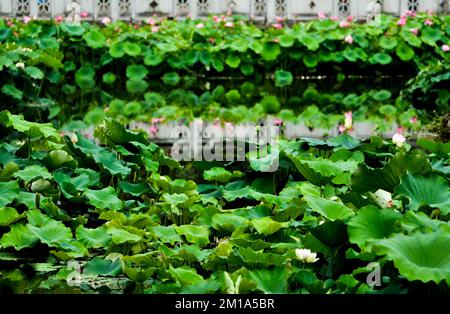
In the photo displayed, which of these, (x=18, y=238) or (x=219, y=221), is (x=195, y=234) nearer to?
(x=219, y=221)

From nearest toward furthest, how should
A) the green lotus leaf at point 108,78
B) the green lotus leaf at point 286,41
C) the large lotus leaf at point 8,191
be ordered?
1. the large lotus leaf at point 8,191
2. the green lotus leaf at point 108,78
3. the green lotus leaf at point 286,41

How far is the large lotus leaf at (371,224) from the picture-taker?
238 cm

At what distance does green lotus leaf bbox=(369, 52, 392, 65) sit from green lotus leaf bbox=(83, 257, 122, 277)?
9.44 m

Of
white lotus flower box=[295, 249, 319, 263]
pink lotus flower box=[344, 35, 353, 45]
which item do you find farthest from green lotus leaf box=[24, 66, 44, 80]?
white lotus flower box=[295, 249, 319, 263]

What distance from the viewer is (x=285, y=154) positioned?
3.95 metres

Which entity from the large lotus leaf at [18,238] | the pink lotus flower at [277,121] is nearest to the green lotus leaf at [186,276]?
the large lotus leaf at [18,238]

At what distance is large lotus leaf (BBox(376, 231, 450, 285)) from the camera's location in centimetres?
204

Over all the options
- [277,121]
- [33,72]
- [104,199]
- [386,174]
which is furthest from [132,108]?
[386,174]

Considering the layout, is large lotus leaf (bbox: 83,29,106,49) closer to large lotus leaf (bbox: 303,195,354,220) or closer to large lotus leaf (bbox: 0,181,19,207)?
large lotus leaf (bbox: 0,181,19,207)

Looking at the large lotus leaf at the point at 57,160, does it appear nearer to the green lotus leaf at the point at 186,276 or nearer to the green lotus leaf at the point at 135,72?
the green lotus leaf at the point at 186,276

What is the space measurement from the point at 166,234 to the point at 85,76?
846cm

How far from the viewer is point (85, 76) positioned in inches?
441

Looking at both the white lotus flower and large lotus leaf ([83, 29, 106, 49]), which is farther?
large lotus leaf ([83, 29, 106, 49])

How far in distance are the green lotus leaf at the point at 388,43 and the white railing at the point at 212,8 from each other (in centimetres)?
150
